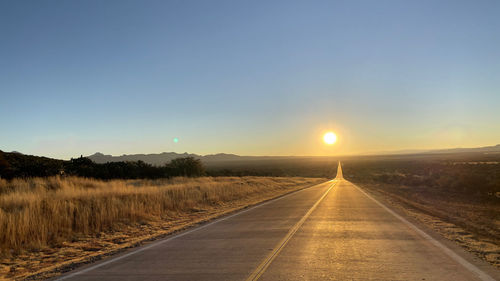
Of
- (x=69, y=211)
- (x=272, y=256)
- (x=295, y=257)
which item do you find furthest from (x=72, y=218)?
(x=295, y=257)

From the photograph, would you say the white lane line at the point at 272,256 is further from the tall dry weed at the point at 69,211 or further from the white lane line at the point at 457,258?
the tall dry weed at the point at 69,211

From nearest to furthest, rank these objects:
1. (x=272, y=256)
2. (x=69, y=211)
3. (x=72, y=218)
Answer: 1. (x=272, y=256)
2. (x=72, y=218)
3. (x=69, y=211)

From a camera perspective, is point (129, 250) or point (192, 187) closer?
point (129, 250)

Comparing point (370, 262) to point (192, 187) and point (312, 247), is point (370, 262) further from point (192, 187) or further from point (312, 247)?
point (192, 187)

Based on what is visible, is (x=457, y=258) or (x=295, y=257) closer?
(x=457, y=258)

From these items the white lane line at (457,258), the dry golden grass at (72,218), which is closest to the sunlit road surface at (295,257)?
the white lane line at (457,258)

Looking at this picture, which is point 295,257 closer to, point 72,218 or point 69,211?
point 72,218

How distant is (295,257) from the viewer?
7117 millimetres

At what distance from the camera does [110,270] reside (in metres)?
6.54

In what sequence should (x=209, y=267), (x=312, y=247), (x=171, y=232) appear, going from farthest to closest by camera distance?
1. (x=171, y=232)
2. (x=312, y=247)
3. (x=209, y=267)

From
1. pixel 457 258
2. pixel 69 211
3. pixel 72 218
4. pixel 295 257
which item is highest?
pixel 69 211

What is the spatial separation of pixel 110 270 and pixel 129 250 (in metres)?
1.85

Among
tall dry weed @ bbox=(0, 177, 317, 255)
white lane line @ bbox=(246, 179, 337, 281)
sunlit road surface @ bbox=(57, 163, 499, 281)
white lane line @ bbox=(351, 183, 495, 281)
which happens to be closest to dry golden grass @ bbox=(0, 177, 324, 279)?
tall dry weed @ bbox=(0, 177, 317, 255)

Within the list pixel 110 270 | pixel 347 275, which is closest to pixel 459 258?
pixel 347 275
